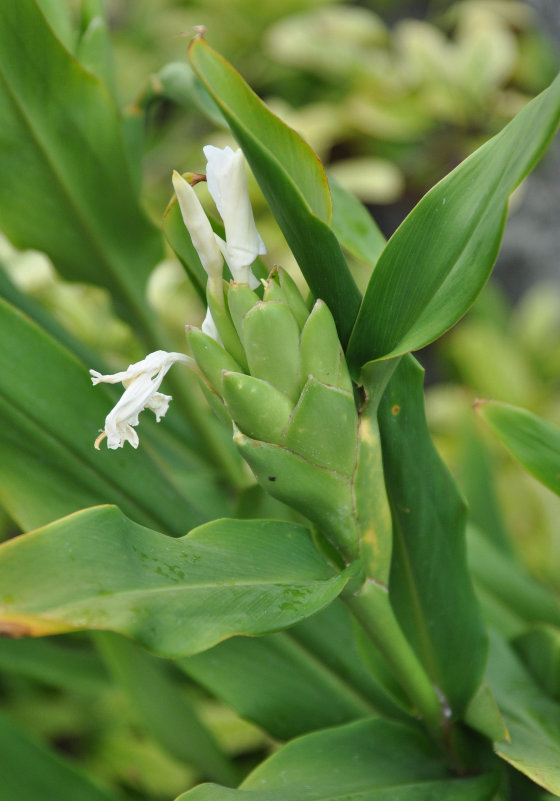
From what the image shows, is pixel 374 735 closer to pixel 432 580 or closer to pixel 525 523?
pixel 432 580

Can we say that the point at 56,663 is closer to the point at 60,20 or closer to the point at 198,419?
the point at 198,419

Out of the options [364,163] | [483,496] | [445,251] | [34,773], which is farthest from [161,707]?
[364,163]

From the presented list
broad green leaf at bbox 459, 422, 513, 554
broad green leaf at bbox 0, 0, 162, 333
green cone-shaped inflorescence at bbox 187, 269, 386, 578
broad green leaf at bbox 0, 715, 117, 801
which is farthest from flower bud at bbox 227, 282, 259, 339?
broad green leaf at bbox 459, 422, 513, 554

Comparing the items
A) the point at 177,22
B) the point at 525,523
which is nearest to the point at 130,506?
the point at 525,523

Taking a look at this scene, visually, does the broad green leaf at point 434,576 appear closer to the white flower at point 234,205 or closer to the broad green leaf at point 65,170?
the white flower at point 234,205

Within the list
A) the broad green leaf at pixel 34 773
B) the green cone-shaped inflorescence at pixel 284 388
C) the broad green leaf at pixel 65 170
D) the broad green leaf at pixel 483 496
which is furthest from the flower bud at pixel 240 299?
the broad green leaf at pixel 483 496

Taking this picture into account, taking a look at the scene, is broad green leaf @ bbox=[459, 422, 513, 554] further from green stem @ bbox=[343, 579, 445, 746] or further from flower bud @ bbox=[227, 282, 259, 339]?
flower bud @ bbox=[227, 282, 259, 339]

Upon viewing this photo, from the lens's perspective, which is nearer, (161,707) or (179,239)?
(179,239)
